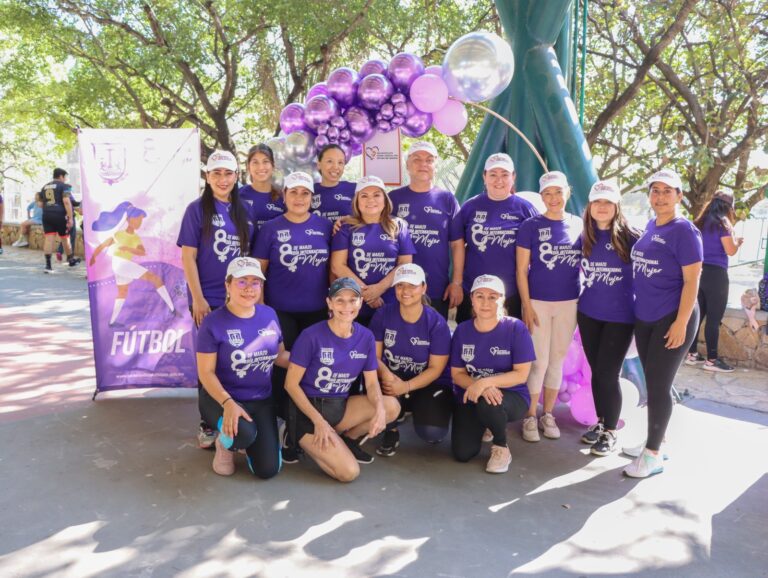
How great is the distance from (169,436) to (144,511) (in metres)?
1.00

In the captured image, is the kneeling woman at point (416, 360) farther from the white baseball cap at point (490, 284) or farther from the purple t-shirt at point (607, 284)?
the purple t-shirt at point (607, 284)

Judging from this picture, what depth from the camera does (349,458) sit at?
11.5 ft

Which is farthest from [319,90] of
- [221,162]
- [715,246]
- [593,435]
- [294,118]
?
[715,246]

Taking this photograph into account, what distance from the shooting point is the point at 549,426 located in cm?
423

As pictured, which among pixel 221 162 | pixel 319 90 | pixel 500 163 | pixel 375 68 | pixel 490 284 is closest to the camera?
pixel 490 284

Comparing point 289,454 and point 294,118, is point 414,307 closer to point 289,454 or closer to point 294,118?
point 289,454

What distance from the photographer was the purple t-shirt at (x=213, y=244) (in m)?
3.90

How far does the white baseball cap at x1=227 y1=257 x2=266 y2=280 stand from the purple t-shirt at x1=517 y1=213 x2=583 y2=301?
1.59 meters

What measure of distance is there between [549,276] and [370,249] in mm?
1084

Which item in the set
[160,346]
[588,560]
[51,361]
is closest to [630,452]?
[588,560]

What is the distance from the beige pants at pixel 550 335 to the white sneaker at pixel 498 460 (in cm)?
62

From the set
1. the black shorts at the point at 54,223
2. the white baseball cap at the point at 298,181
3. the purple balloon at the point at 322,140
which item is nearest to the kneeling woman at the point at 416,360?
the white baseball cap at the point at 298,181

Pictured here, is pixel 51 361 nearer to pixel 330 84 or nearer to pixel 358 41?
pixel 330 84

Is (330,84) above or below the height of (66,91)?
below
